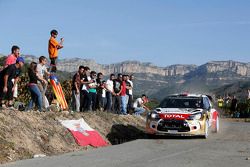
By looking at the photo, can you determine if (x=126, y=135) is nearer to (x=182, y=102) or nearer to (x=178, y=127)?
(x=182, y=102)

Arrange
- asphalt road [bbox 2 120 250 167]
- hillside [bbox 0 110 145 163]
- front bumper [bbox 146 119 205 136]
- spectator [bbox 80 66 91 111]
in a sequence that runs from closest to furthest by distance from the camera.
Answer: asphalt road [bbox 2 120 250 167] < hillside [bbox 0 110 145 163] < front bumper [bbox 146 119 205 136] < spectator [bbox 80 66 91 111]

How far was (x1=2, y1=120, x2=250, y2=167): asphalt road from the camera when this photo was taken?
11.0 m

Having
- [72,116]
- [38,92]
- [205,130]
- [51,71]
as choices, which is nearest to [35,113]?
[38,92]

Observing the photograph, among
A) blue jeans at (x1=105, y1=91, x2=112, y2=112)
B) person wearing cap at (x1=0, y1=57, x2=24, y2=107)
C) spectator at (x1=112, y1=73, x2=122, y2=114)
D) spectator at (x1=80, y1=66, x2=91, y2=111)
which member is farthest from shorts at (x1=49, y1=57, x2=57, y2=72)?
spectator at (x1=112, y1=73, x2=122, y2=114)

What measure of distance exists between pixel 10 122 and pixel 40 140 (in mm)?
927

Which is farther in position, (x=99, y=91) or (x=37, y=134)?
(x=99, y=91)

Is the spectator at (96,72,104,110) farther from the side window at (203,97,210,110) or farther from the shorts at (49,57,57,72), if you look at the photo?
the side window at (203,97,210,110)

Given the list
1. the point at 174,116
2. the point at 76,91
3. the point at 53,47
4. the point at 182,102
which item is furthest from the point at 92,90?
the point at 174,116

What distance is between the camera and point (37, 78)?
15578mm

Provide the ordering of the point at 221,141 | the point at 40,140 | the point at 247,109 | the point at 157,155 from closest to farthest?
the point at 157,155
the point at 40,140
the point at 221,141
the point at 247,109

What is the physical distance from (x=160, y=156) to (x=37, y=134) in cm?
350

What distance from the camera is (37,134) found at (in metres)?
13.6

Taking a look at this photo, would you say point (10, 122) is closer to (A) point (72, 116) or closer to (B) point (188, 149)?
(A) point (72, 116)

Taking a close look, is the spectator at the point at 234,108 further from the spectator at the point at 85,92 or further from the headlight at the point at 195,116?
the headlight at the point at 195,116
